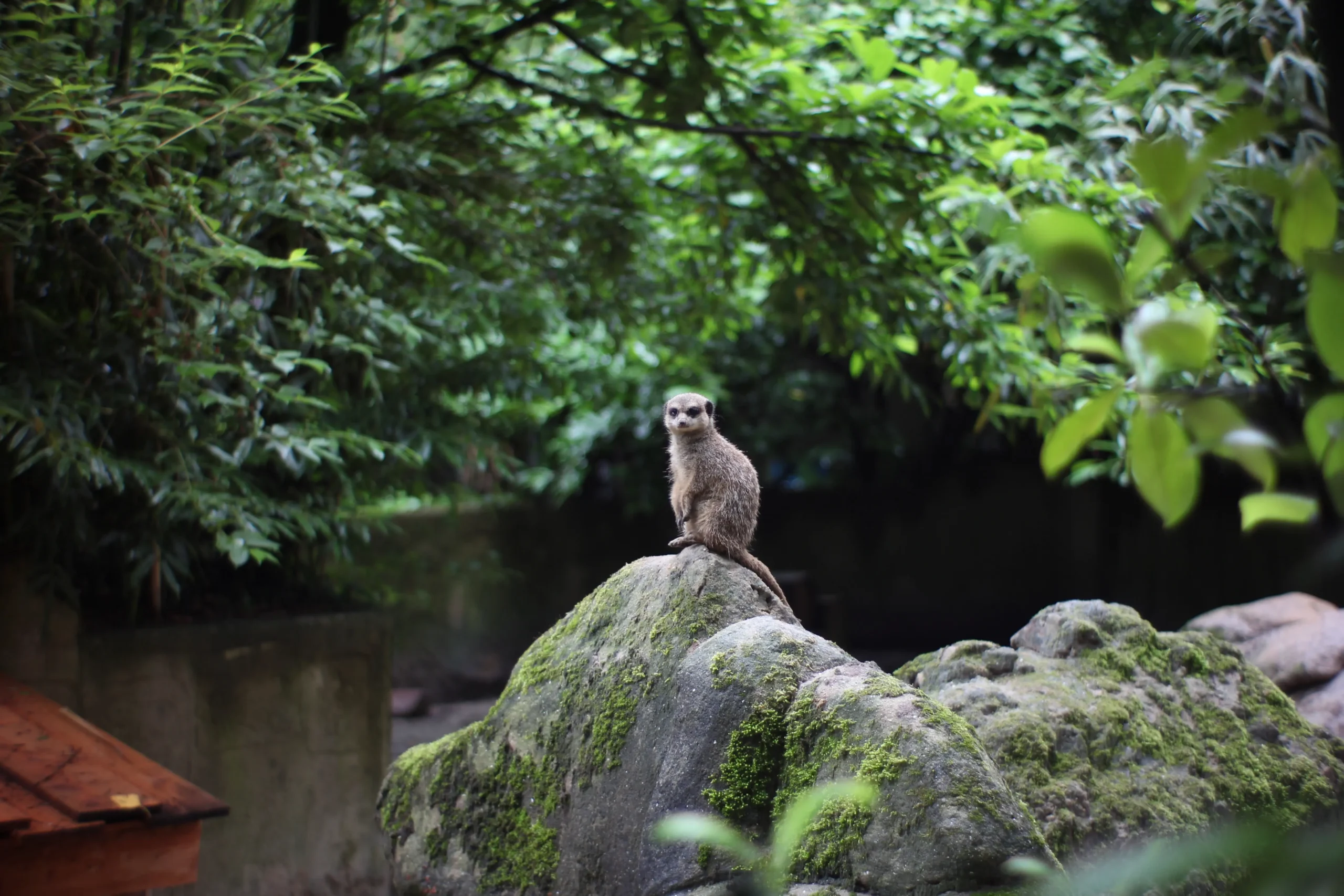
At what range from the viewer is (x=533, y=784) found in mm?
2729

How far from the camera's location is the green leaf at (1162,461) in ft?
1.98

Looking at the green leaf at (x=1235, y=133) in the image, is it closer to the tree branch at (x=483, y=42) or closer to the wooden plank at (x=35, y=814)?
the wooden plank at (x=35, y=814)

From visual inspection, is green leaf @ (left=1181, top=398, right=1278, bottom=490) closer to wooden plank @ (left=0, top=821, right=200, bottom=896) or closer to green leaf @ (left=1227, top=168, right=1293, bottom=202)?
green leaf @ (left=1227, top=168, right=1293, bottom=202)

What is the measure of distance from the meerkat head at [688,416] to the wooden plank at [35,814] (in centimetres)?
197

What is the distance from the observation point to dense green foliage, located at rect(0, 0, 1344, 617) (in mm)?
3330

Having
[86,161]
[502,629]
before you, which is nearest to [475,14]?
[86,161]

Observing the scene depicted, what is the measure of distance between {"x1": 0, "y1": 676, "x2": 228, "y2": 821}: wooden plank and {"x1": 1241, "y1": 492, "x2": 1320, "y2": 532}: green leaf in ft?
10.4

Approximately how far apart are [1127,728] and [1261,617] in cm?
220

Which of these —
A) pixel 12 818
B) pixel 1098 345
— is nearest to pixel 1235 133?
pixel 1098 345

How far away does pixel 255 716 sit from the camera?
4379mm

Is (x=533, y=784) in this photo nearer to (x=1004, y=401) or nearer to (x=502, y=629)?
(x=1004, y=401)

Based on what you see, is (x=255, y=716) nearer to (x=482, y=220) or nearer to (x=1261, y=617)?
(x=482, y=220)

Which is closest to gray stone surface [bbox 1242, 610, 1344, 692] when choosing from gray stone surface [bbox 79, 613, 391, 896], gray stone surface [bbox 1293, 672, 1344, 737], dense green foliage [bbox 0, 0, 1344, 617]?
gray stone surface [bbox 1293, 672, 1344, 737]

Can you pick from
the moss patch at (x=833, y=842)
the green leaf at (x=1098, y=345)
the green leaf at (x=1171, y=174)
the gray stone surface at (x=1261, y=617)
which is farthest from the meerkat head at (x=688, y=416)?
the gray stone surface at (x=1261, y=617)
